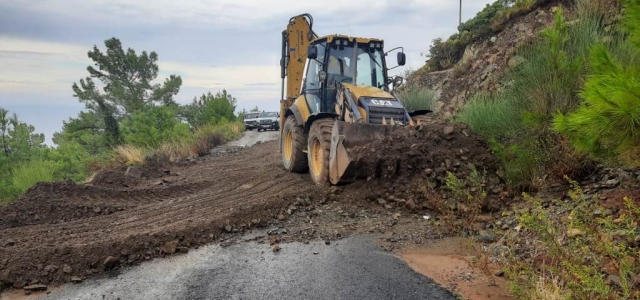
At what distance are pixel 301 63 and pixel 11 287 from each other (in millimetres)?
8018

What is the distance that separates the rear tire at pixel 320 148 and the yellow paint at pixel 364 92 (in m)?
0.63

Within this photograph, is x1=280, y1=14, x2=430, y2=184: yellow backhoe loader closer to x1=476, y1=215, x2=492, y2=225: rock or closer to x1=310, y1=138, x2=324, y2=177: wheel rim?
x1=310, y1=138, x2=324, y2=177: wheel rim

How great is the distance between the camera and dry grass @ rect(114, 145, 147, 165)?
48.2 ft

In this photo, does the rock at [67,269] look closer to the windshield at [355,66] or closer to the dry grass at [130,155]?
the windshield at [355,66]

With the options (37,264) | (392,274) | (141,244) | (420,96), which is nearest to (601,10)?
(420,96)

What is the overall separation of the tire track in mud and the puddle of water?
233 centimetres

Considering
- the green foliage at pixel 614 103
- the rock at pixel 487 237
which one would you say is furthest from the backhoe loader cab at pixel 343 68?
the green foliage at pixel 614 103

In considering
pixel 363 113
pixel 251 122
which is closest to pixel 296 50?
pixel 363 113

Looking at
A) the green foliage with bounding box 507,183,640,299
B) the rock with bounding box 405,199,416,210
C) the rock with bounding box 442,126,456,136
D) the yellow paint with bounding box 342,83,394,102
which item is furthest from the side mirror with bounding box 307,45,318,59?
the green foliage with bounding box 507,183,640,299

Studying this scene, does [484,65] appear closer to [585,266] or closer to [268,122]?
[585,266]

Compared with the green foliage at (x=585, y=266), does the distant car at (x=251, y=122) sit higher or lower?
higher

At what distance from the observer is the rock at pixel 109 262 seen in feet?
16.5

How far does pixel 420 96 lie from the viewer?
1466 cm

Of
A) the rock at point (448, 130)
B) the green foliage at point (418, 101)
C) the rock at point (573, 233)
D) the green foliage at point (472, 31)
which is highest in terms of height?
the green foliage at point (472, 31)
